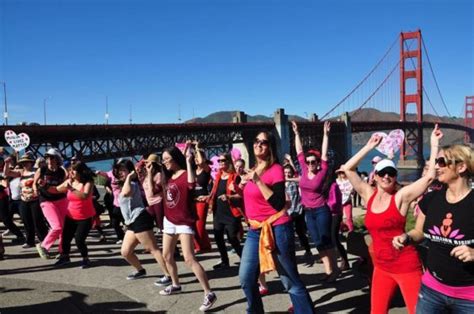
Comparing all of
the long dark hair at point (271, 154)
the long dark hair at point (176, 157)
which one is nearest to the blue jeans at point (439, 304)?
the long dark hair at point (271, 154)

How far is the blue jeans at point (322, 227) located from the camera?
4.87 meters

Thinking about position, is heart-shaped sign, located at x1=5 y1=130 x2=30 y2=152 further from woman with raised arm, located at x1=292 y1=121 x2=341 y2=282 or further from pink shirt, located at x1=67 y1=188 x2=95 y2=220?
woman with raised arm, located at x1=292 y1=121 x2=341 y2=282

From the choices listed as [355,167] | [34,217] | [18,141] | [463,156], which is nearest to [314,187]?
[355,167]

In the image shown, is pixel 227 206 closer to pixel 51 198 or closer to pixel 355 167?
pixel 355 167

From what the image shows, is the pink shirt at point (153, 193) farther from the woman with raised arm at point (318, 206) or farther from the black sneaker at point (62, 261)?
the black sneaker at point (62, 261)

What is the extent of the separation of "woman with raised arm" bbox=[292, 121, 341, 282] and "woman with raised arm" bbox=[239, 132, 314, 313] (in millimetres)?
1458

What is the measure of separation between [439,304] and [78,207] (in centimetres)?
470

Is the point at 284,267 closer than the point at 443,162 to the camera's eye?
No

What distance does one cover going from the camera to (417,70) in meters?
77.6

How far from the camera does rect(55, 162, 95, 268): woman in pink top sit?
5.70 m

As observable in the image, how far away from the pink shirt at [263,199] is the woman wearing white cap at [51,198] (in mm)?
3817

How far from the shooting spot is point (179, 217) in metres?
4.36

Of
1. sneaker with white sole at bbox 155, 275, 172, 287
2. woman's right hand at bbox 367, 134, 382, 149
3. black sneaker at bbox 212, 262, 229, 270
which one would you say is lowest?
black sneaker at bbox 212, 262, 229, 270

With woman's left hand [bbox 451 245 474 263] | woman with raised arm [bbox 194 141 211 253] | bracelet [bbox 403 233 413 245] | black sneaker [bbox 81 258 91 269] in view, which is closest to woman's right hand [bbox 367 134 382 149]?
bracelet [bbox 403 233 413 245]
